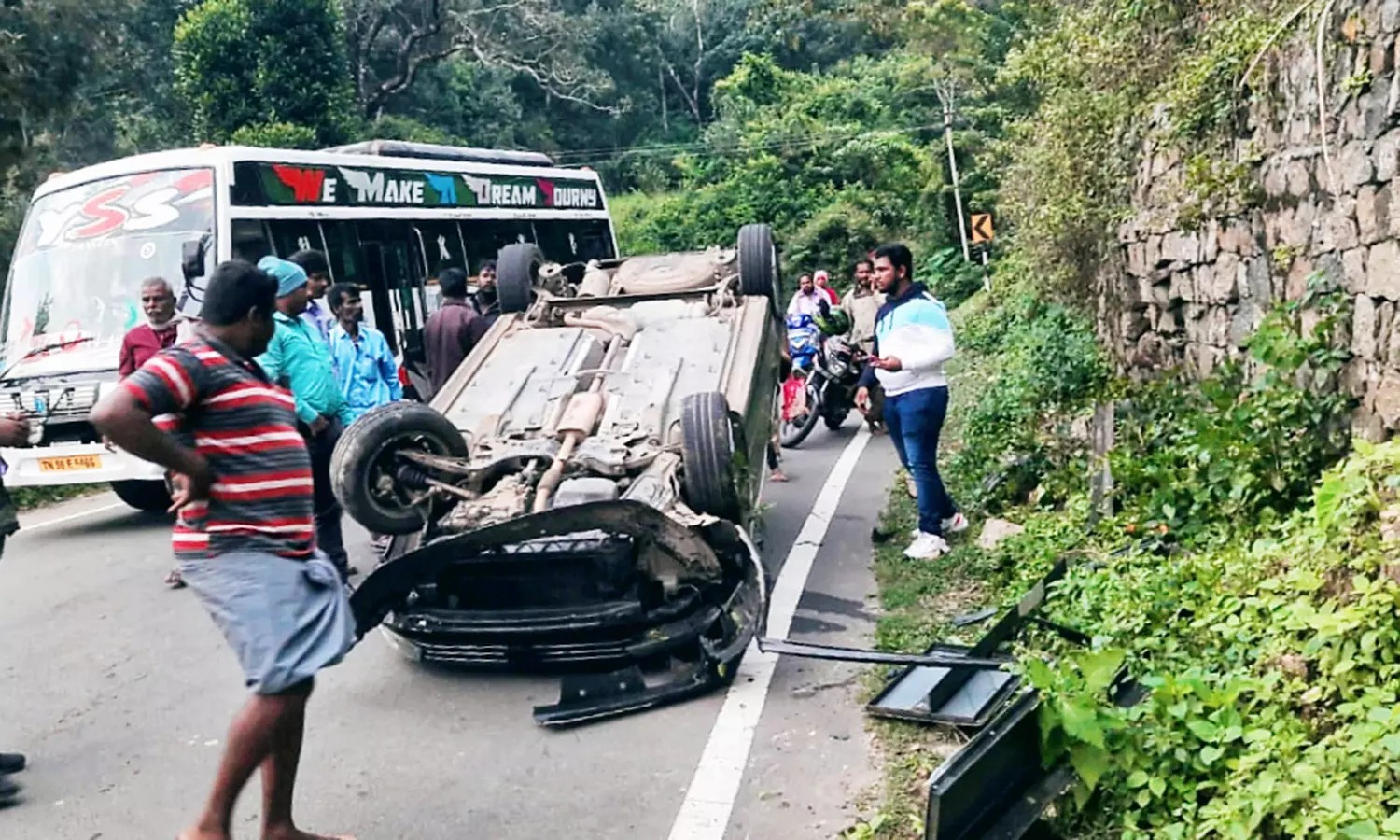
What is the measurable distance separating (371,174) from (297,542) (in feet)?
33.9

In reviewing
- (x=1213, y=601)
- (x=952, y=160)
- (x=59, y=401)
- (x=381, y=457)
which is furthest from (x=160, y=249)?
(x=952, y=160)

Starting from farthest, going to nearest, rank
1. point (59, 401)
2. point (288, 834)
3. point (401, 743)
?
point (59, 401) < point (401, 743) < point (288, 834)

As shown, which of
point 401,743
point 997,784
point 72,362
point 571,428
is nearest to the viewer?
point 997,784

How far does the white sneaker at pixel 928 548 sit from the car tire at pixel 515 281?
10.6ft

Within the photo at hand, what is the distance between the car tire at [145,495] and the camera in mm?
10367

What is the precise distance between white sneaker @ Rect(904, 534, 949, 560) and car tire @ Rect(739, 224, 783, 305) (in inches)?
80.7

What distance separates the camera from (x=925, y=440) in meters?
7.16

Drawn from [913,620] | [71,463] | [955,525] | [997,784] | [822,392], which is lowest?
[822,392]

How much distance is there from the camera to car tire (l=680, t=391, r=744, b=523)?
565 centimetres

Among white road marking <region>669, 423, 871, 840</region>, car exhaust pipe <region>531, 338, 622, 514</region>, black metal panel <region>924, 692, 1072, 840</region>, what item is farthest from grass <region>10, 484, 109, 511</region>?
black metal panel <region>924, 692, 1072, 840</region>

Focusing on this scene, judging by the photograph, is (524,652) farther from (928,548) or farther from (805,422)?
(805,422)

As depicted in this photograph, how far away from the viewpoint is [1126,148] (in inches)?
368

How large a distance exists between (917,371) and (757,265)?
1.69 meters

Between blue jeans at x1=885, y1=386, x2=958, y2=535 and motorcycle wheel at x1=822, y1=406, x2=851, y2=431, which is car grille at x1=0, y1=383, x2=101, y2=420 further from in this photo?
motorcycle wheel at x1=822, y1=406, x2=851, y2=431
